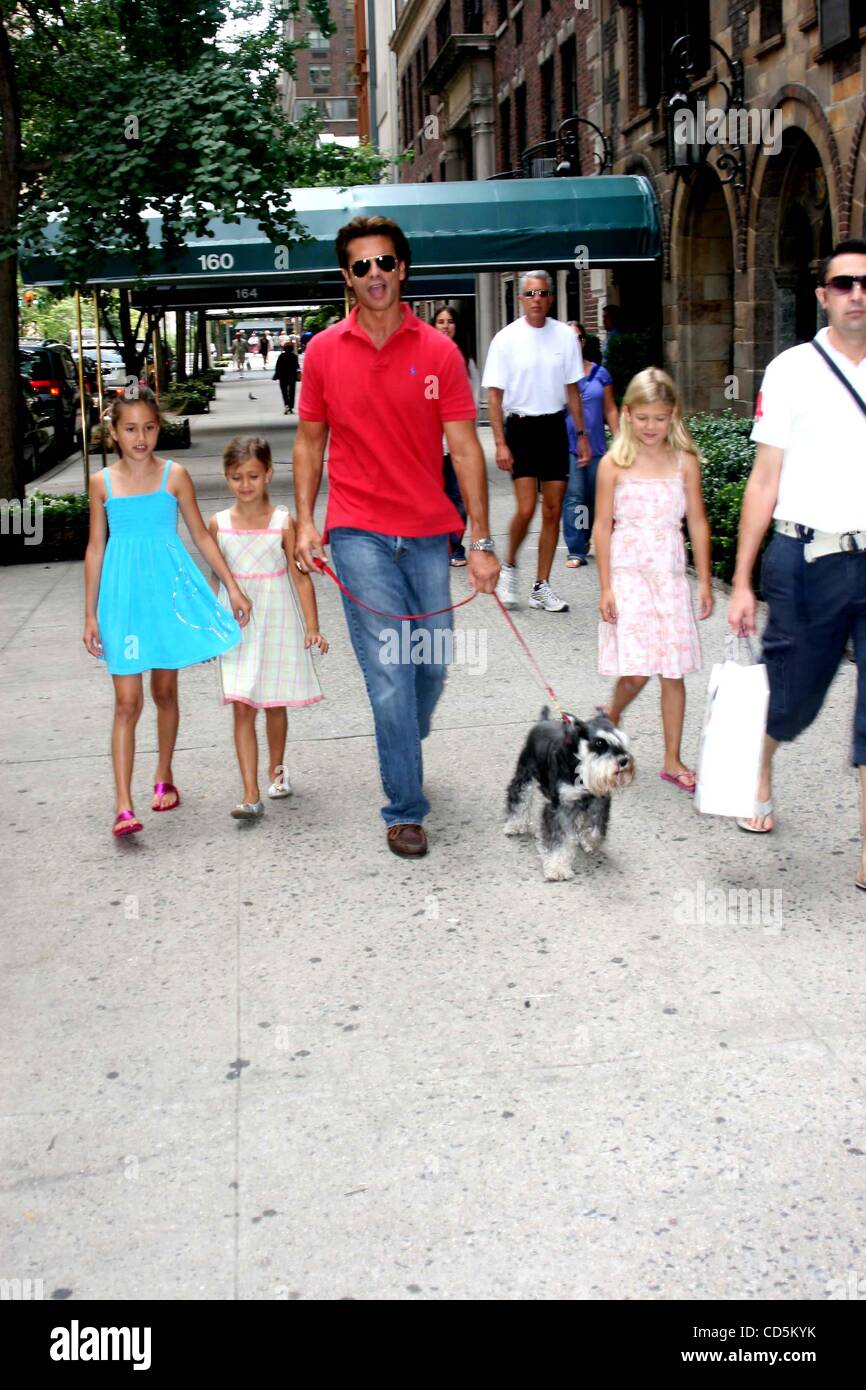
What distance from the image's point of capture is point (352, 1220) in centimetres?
315

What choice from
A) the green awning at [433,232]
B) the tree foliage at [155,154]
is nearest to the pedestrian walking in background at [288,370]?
the green awning at [433,232]

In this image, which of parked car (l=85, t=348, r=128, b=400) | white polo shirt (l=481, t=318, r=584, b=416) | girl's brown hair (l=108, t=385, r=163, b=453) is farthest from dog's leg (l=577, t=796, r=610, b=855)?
parked car (l=85, t=348, r=128, b=400)

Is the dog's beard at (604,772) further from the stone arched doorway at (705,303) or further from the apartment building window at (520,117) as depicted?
the apartment building window at (520,117)

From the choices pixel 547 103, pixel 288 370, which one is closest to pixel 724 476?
pixel 547 103

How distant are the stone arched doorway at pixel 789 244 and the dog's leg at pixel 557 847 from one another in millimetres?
12070

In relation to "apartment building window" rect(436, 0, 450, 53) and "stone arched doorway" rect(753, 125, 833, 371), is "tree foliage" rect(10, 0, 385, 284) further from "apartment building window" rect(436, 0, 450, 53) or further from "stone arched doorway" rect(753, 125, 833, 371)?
"apartment building window" rect(436, 0, 450, 53)

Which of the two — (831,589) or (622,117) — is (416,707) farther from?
(622,117)

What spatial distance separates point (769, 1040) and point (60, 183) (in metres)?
11.1

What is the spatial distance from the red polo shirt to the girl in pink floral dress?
2.52 ft

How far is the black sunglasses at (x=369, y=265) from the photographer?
506cm

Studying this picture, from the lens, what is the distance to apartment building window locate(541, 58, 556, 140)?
90.3 feet

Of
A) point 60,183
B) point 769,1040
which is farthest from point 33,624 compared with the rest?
point 769,1040

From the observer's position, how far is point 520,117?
3062 cm

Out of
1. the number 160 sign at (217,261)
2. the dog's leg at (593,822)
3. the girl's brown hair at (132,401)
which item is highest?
the number 160 sign at (217,261)
